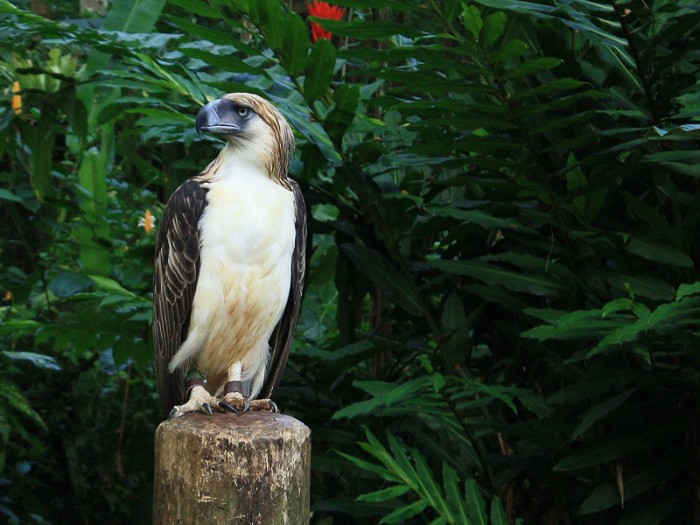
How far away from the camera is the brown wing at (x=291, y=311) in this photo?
9.77ft

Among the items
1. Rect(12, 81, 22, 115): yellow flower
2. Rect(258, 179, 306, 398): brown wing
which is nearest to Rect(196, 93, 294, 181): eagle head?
Rect(258, 179, 306, 398): brown wing

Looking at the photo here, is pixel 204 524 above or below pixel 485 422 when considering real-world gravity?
above

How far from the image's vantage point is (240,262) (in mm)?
2822

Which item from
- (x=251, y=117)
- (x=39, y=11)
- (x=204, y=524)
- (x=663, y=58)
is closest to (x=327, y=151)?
(x=251, y=117)

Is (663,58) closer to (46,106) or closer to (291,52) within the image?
(291,52)

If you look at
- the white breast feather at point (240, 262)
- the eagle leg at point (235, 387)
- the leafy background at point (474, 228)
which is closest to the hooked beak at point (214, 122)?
the white breast feather at point (240, 262)

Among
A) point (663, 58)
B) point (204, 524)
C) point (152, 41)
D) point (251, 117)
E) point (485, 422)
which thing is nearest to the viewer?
point (204, 524)

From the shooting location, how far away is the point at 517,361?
3.67m

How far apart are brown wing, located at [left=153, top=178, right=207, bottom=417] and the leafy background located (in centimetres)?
53

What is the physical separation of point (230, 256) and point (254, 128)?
1.20ft

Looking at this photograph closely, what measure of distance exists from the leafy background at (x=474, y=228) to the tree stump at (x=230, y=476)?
81 centimetres

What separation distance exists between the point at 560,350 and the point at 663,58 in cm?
100

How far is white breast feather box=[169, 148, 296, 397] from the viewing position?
9.20 feet

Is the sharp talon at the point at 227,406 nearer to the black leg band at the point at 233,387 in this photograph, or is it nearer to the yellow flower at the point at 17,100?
the black leg band at the point at 233,387
